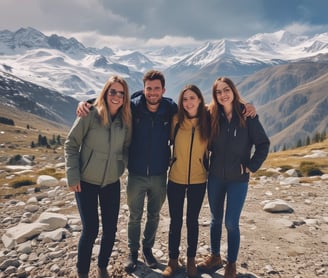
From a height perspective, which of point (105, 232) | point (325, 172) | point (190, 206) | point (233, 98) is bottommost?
point (325, 172)

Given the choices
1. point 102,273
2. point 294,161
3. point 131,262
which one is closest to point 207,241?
point 131,262

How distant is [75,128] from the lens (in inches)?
306

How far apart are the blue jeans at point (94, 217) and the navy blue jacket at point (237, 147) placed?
260cm

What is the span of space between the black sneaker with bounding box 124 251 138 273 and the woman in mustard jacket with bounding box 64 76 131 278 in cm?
120

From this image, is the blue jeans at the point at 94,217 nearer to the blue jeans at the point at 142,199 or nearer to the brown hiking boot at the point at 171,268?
the blue jeans at the point at 142,199

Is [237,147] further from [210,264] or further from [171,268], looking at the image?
[171,268]

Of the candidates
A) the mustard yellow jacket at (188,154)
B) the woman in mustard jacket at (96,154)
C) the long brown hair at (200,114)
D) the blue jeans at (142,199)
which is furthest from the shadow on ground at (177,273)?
the long brown hair at (200,114)

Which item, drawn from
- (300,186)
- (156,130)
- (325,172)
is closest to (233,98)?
(156,130)

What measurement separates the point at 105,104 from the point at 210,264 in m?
4.94

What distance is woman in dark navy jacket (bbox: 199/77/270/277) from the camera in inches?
324

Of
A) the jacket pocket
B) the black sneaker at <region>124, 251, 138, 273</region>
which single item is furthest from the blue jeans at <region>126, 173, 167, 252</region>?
the jacket pocket

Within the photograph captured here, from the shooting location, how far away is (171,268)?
8883mm

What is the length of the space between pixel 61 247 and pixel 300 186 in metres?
14.6

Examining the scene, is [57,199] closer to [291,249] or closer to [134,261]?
[134,261]
